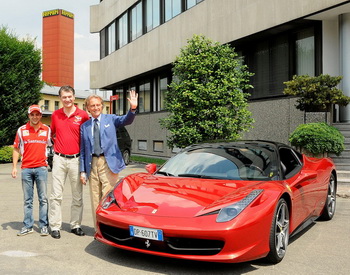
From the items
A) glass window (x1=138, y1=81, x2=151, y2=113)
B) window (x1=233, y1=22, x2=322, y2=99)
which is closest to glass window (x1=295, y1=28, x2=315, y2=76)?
window (x1=233, y1=22, x2=322, y2=99)

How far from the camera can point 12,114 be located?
21.9 metres

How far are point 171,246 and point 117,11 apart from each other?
2775 centimetres

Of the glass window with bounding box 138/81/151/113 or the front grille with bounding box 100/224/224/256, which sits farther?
the glass window with bounding box 138/81/151/113

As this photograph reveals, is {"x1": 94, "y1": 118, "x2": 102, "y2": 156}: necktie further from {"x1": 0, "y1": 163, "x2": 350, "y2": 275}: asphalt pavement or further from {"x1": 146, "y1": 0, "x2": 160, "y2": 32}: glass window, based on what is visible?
{"x1": 146, "y1": 0, "x2": 160, "y2": 32}: glass window

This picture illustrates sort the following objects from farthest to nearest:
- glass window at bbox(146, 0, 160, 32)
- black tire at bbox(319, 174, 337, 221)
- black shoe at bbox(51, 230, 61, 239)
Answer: glass window at bbox(146, 0, 160, 32)
black tire at bbox(319, 174, 337, 221)
black shoe at bbox(51, 230, 61, 239)

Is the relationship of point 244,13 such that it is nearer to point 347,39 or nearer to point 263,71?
point 263,71

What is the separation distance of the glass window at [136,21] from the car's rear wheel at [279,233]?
2244cm

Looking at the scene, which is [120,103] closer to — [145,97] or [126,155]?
[145,97]

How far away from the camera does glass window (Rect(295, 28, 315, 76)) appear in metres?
14.9

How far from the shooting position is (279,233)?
448 cm

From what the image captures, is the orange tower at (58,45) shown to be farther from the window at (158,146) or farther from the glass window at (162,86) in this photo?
the window at (158,146)

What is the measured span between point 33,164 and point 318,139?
7.43 m

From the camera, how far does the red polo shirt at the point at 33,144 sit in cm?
584

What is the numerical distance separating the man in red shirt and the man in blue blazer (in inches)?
23.9
